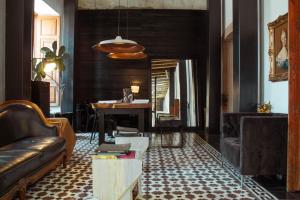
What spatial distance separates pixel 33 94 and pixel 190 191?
3.50 m

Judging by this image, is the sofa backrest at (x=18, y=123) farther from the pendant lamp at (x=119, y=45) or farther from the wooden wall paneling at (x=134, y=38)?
the wooden wall paneling at (x=134, y=38)

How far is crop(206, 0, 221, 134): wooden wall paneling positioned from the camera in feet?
27.9

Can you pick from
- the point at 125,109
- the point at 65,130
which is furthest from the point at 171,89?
the point at 65,130

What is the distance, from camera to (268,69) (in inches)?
219

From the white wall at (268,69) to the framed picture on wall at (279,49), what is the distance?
4.9 inches

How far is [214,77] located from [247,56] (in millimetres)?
2772

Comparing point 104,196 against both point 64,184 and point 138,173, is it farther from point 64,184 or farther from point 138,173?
point 64,184

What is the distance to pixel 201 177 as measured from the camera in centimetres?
389

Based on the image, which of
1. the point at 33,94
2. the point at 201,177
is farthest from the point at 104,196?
the point at 33,94

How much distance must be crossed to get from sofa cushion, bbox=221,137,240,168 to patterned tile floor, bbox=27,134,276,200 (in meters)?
0.21

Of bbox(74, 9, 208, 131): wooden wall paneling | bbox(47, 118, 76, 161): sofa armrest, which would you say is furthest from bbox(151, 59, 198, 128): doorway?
bbox(47, 118, 76, 161): sofa armrest

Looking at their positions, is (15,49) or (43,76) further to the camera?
(43,76)

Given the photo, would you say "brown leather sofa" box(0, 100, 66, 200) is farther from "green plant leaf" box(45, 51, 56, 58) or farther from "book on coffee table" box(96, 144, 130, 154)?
"green plant leaf" box(45, 51, 56, 58)

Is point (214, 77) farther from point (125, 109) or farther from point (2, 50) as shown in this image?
point (2, 50)
